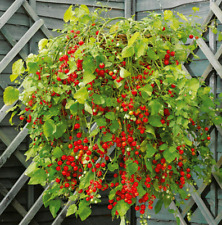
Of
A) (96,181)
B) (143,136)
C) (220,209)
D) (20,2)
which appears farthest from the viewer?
(20,2)

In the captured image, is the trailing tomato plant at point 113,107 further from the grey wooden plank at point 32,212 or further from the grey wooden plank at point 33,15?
the grey wooden plank at point 33,15

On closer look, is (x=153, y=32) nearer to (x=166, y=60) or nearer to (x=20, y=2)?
(x=166, y=60)

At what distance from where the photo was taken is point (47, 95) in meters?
1.30

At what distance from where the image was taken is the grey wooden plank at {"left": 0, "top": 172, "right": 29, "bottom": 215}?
6.82 ft

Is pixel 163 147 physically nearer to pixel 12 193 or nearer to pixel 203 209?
pixel 203 209

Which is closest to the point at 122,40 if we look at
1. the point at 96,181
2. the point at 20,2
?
the point at 96,181

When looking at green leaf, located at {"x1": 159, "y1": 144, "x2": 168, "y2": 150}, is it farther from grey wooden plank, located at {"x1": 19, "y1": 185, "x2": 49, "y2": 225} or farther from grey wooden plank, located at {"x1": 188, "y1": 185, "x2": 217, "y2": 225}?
grey wooden plank, located at {"x1": 19, "y1": 185, "x2": 49, "y2": 225}

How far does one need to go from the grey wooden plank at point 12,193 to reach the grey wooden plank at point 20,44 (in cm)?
68

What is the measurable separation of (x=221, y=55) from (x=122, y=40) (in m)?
0.89

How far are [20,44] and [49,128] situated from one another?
107 centimetres

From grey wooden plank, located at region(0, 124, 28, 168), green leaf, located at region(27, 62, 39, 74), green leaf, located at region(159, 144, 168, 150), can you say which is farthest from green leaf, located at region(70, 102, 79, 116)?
grey wooden plank, located at region(0, 124, 28, 168)

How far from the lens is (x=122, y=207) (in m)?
1.28

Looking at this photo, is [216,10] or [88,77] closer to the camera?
[88,77]

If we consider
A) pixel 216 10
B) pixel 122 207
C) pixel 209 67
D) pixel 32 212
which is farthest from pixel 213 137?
pixel 32 212
